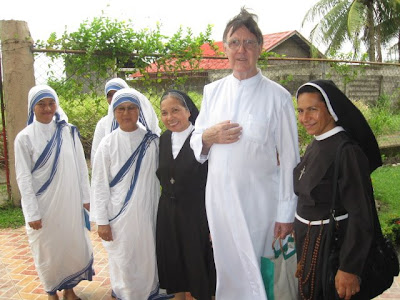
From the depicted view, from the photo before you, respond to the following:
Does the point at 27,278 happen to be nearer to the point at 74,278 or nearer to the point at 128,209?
the point at 74,278

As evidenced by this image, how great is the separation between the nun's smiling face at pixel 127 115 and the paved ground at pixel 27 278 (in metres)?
1.54

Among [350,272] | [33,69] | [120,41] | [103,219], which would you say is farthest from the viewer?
[33,69]

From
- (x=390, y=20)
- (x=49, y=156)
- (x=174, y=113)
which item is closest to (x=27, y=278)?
(x=49, y=156)

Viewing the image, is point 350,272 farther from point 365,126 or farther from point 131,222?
point 131,222

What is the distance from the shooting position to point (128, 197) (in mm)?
2723

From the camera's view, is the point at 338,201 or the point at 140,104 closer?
the point at 338,201

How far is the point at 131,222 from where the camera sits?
2.73 meters

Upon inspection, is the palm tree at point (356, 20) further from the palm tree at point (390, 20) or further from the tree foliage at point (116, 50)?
the tree foliage at point (116, 50)

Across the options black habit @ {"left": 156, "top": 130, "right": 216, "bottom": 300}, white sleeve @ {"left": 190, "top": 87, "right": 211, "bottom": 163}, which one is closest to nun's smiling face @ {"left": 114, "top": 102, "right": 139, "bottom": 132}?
black habit @ {"left": 156, "top": 130, "right": 216, "bottom": 300}

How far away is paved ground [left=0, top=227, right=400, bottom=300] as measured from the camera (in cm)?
330

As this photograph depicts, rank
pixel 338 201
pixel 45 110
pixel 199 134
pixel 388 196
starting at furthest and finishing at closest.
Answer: pixel 388 196
pixel 45 110
pixel 199 134
pixel 338 201

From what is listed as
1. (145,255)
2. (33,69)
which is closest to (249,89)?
(145,255)

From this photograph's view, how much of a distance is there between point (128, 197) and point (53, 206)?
71cm

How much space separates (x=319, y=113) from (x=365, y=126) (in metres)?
0.25
